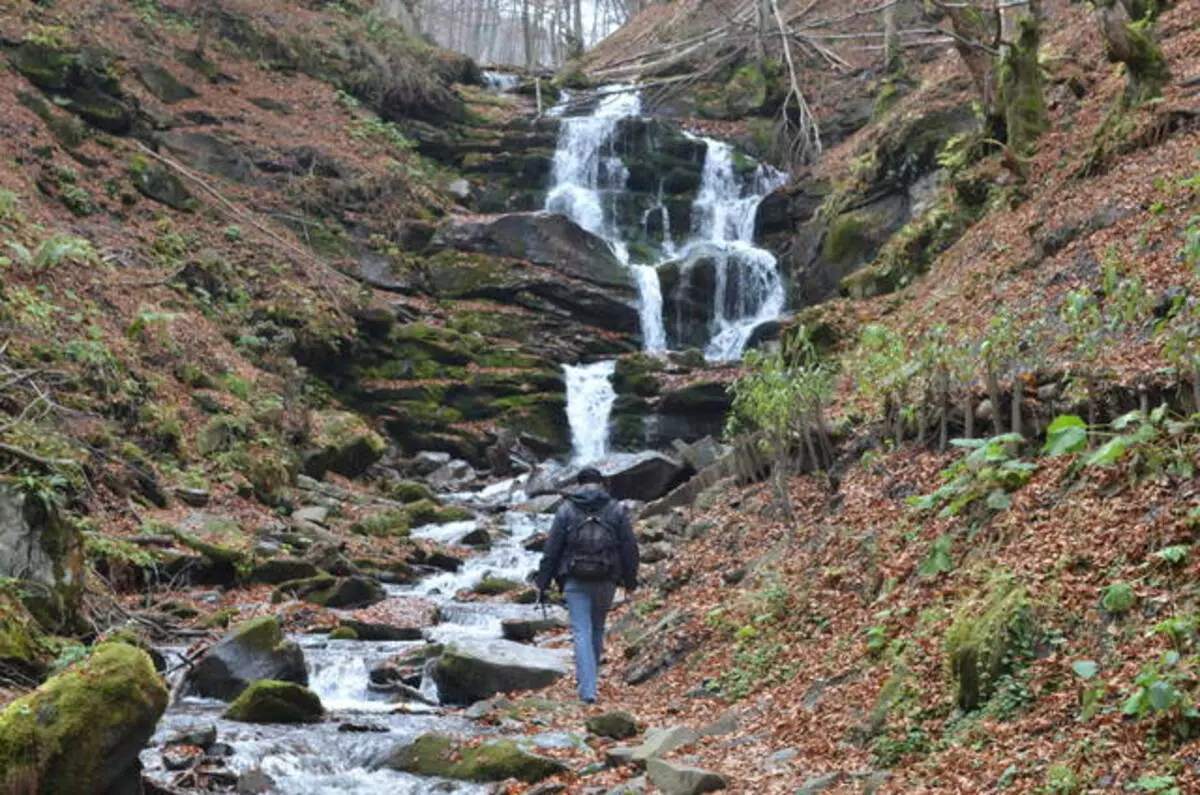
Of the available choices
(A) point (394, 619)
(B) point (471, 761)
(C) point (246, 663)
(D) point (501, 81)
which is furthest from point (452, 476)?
(D) point (501, 81)

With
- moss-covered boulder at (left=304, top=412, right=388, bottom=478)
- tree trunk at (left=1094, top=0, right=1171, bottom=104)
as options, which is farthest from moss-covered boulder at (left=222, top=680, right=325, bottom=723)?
tree trunk at (left=1094, top=0, right=1171, bottom=104)

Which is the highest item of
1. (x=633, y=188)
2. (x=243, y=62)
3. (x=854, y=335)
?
(x=243, y=62)

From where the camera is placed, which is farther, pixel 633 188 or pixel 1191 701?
pixel 633 188

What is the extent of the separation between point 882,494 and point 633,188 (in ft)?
75.1

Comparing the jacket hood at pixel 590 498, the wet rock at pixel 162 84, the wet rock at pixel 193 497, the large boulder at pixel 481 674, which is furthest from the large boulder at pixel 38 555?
the wet rock at pixel 162 84

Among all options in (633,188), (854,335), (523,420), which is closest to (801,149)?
(633,188)

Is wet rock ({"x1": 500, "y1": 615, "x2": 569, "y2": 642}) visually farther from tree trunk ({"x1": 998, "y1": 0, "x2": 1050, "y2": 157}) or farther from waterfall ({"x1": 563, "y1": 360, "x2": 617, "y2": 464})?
waterfall ({"x1": 563, "y1": 360, "x2": 617, "y2": 464})

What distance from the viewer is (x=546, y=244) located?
2711 centimetres

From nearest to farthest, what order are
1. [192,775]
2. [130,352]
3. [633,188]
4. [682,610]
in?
[192,775] → [682,610] → [130,352] → [633,188]

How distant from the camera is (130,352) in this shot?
52.9 feet

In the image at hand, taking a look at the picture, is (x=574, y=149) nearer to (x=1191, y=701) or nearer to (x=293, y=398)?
(x=293, y=398)

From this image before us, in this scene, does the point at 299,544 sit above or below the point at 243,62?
below

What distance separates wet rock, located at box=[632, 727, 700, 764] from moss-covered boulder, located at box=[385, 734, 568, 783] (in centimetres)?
51

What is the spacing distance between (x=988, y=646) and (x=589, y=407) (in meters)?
19.0
